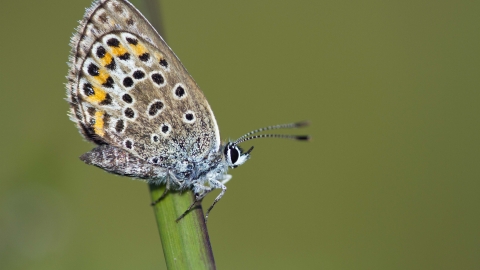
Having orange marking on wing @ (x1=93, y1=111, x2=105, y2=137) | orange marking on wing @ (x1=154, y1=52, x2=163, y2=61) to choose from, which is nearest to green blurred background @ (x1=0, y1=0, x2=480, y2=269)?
orange marking on wing @ (x1=93, y1=111, x2=105, y2=137)

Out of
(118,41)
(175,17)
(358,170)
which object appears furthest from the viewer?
(175,17)

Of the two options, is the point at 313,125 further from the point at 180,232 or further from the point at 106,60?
the point at 180,232

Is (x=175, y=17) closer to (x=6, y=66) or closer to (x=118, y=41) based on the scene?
(x=6, y=66)

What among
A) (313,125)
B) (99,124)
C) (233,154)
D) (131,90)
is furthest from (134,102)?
(313,125)

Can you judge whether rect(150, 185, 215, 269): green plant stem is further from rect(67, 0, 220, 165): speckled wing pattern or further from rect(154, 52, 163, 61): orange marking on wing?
rect(154, 52, 163, 61): orange marking on wing

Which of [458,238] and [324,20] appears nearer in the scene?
[458,238]

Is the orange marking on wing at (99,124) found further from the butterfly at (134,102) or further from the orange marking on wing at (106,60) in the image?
the orange marking on wing at (106,60)

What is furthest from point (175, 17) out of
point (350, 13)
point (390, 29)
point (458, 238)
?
point (458, 238)
